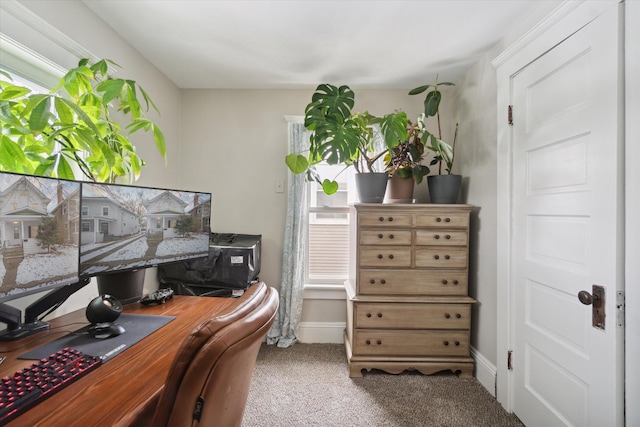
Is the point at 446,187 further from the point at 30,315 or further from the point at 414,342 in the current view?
the point at 30,315

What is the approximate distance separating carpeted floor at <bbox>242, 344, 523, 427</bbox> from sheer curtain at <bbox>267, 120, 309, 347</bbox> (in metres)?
0.31

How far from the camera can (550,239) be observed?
4.80ft

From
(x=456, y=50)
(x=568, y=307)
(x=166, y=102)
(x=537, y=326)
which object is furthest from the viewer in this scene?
(x=166, y=102)

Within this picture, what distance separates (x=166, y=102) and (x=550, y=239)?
294 cm

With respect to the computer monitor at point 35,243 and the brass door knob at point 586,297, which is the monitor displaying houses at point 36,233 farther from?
the brass door knob at point 586,297

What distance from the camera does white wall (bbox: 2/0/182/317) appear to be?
132 centimetres

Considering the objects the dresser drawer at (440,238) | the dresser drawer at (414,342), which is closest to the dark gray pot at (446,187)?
the dresser drawer at (440,238)

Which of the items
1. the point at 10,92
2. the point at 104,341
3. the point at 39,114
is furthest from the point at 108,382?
the point at 10,92

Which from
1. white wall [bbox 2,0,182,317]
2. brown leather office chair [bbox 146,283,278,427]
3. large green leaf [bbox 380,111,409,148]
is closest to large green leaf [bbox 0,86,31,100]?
white wall [bbox 2,0,182,317]

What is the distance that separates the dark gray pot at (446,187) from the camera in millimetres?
2160

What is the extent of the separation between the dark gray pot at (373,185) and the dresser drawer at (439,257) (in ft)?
1.63

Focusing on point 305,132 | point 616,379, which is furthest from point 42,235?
point 616,379

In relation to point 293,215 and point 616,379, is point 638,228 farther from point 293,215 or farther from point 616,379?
point 293,215

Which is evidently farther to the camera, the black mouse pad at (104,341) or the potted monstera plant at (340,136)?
the potted monstera plant at (340,136)
